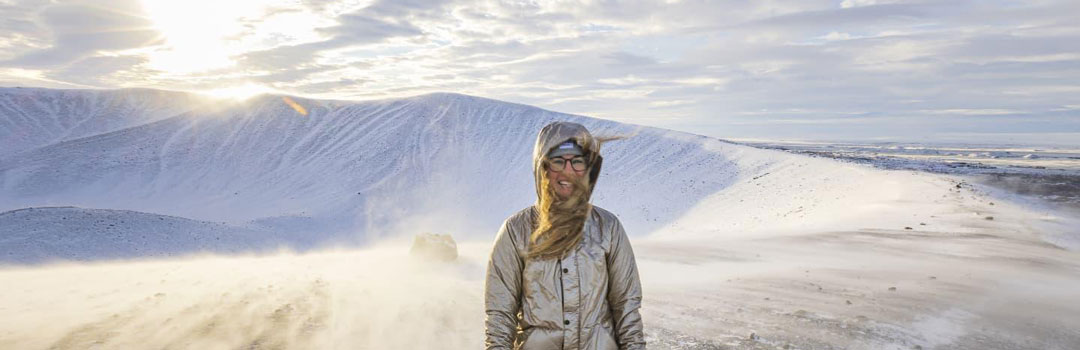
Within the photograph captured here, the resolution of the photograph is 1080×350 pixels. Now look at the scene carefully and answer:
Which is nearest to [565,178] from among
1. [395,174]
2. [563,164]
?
[563,164]

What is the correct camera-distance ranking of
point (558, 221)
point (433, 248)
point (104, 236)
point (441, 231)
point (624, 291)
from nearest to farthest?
1. point (558, 221)
2. point (624, 291)
3. point (433, 248)
4. point (104, 236)
5. point (441, 231)

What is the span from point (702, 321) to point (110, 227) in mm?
19528

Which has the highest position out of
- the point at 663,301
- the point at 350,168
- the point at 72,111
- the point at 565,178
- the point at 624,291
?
the point at 72,111

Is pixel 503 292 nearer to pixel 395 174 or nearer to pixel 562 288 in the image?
pixel 562 288

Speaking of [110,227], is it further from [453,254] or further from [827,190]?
[827,190]

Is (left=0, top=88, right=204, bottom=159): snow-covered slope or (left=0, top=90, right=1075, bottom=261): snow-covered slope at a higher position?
(left=0, top=88, right=204, bottom=159): snow-covered slope

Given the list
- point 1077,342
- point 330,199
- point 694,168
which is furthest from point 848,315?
point 330,199

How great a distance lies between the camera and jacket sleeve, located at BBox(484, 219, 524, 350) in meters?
3.11

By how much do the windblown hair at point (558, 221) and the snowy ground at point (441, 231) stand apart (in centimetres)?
429

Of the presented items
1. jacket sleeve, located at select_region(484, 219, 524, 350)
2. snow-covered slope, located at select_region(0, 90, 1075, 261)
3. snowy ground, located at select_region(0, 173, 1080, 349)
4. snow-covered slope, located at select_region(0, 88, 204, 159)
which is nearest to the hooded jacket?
jacket sleeve, located at select_region(484, 219, 524, 350)

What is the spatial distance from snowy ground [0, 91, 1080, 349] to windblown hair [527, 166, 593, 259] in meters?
4.29

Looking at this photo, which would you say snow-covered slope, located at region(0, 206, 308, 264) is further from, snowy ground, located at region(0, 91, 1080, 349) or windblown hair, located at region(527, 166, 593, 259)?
windblown hair, located at region(527, 166, 593, 259)

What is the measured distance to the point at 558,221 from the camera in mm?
3047

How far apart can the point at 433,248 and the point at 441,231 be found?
17.8 meters
